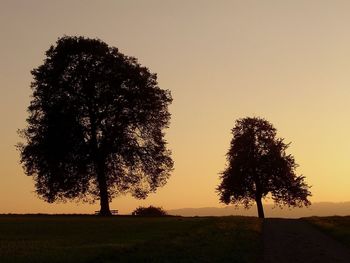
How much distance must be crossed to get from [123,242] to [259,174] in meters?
49.3

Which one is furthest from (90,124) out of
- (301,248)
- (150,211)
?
(301,248)

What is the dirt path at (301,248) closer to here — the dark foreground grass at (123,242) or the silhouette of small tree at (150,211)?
the dark foreground grass at (123,242)

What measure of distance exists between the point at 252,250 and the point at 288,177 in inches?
2064

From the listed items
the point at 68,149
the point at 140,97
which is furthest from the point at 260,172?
the point at 68,149

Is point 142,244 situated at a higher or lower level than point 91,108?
lower

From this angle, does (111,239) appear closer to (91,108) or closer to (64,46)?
(91,108)

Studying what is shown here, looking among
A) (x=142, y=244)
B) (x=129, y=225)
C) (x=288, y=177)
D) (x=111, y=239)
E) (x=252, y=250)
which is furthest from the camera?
(x=288, y=177)

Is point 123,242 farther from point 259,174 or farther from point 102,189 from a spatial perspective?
point 259,174

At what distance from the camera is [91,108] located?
59.0 m

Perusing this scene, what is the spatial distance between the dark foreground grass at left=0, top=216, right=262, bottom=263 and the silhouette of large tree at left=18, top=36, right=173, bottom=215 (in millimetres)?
11840

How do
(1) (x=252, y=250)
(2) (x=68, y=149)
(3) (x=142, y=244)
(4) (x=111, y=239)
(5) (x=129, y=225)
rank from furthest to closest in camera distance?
(2) (x=68, y=149) < (5) (x=129, y=225) < (4) (x=111, y=239) < (3) (x=142, y=244) < (1) (x=252, y=250)

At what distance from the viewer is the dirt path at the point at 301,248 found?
25.7 metres

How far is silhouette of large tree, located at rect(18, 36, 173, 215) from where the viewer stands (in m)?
58.2

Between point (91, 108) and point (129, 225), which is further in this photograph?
point (91, 108)
